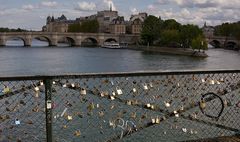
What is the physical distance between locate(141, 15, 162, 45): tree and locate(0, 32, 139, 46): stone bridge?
11.6m

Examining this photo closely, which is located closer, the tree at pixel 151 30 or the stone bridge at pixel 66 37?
the stone bridge at pixel 66 37

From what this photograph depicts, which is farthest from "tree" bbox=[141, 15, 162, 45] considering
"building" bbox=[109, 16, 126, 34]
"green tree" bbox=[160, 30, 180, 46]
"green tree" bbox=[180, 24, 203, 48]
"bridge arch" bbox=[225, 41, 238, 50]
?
"building" bbox=[109, 16, 126, 34]

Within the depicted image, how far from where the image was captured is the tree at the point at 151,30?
313 feet

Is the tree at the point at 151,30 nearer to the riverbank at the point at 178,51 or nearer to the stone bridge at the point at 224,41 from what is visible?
the riverbank at the point at 178,51

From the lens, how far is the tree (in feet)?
313

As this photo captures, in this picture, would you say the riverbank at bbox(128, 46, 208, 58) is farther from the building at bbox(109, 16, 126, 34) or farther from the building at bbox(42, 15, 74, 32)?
the building at bbox(42, 15, 74, 32)

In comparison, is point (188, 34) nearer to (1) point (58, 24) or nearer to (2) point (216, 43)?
(2) point (216, 43)

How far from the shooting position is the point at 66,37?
107 m

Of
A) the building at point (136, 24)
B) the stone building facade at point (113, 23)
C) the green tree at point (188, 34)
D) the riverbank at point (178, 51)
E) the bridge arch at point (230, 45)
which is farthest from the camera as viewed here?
the stone building facade at point (113, 23)

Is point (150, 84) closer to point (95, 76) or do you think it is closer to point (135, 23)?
point (95, 76)

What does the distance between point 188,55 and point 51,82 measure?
2697 inches

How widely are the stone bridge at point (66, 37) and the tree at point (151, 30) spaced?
11593 mm

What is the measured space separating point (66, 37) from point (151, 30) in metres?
22.8

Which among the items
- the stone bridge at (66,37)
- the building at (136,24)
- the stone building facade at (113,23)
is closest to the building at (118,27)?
the stone building facade at (113,23)
